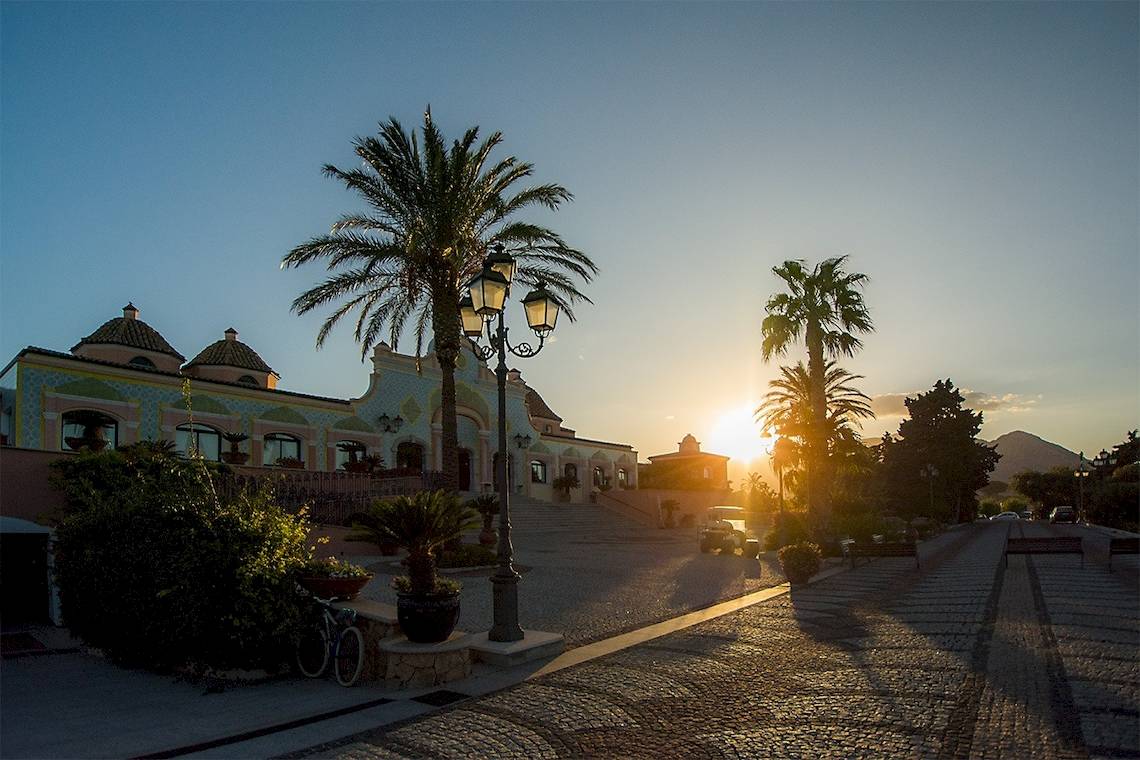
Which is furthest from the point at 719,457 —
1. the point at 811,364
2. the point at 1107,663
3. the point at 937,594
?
the point at 1107,663

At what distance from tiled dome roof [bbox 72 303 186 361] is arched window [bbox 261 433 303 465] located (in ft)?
24.4

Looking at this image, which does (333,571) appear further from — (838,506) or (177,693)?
(838,506)

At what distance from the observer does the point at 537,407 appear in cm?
4741

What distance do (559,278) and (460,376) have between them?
1740cm

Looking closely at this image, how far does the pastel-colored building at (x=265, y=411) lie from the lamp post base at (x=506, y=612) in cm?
1320

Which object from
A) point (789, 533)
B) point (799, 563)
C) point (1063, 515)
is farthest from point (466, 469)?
point (1063, 515)

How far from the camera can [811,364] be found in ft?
83.8

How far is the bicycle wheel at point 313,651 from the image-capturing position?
7801 mm

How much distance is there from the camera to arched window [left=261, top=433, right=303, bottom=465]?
28172 mm

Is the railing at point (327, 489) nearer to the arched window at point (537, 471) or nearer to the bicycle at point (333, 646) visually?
the bicycle at point (333, 646)

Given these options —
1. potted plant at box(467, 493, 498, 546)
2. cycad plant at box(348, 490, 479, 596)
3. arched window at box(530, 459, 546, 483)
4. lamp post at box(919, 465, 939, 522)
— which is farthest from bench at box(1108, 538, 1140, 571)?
lamp post at box(919, 465, 939, 522)

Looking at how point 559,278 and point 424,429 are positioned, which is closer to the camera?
point 559,278

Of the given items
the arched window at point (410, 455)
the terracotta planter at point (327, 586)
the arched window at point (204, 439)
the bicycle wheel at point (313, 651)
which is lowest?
the bicycle wheel at point (313, 651)

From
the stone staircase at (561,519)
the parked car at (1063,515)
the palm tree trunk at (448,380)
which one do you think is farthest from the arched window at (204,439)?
the parked car at (1063,515)
